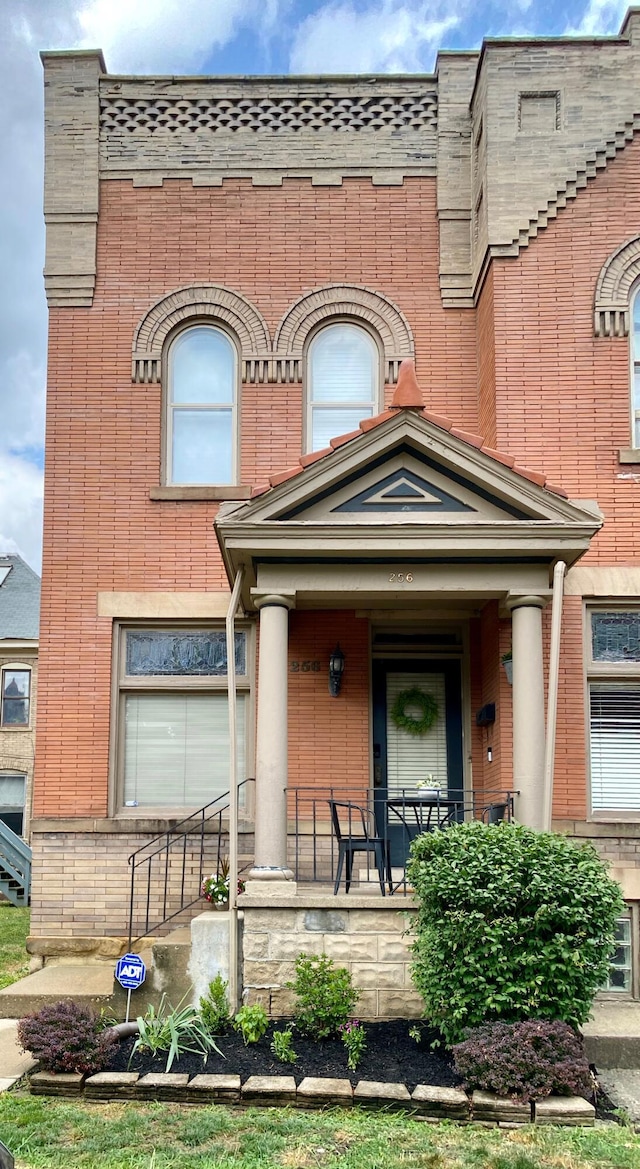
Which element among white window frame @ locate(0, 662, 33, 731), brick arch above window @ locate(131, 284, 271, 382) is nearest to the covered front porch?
brick arch above window @ locate(131, 284, 271, 382)

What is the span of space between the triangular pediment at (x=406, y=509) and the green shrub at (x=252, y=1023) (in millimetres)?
3599

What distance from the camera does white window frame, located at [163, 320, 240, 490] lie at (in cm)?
1273

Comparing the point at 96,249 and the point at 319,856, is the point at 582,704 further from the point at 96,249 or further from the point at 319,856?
the point at 96,249

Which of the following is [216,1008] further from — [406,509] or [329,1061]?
[406,509]

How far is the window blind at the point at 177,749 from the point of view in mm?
12211

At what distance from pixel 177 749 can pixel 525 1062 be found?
19.0ft

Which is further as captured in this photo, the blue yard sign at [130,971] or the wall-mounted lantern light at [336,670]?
the wall-mounted lantern light at [336,670]

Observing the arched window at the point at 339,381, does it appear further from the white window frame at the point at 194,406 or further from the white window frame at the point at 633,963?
the white window frame at the point at 633,963

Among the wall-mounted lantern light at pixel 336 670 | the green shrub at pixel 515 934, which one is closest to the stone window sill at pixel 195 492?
the wall-mounted lantern light at pixel 336 670

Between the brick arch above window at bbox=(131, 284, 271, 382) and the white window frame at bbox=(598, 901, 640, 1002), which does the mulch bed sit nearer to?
the white window frame at bbox=(598, 901, 640, 1002)

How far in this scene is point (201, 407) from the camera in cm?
1288

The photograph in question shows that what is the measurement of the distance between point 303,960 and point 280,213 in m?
8.15

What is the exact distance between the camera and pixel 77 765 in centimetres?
1202

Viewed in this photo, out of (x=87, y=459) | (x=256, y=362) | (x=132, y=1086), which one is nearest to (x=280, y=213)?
(x=256, y=362)
